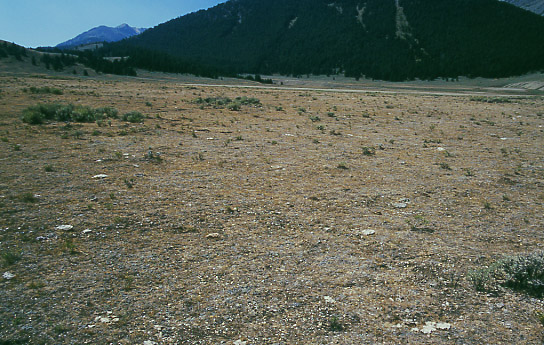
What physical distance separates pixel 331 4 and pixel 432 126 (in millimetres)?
179647

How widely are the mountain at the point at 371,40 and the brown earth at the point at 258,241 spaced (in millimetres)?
92097

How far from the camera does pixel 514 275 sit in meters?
5.14

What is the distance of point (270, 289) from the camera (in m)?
4.98

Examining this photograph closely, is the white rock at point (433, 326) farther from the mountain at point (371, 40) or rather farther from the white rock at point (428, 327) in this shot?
the mountain at point (371, 40)

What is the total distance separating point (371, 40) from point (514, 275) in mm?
138729

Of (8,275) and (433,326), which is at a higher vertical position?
(8,275)

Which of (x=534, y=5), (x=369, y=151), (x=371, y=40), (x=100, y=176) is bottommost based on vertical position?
(x=100, y=176)

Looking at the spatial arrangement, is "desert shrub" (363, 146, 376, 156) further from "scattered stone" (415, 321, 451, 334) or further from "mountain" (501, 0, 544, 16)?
"mountain" (501, 0, 544, 16)

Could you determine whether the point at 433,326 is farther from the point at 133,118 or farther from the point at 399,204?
the point at 133,118

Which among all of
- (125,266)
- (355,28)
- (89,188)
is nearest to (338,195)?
(125,266)

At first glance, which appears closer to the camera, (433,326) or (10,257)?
(433,326)

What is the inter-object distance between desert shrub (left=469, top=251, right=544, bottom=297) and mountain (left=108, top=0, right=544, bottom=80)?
98.3 m

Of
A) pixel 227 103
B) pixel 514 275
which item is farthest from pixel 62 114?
pixel 514 275

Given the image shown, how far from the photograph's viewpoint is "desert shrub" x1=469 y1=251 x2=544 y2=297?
16.3ft
